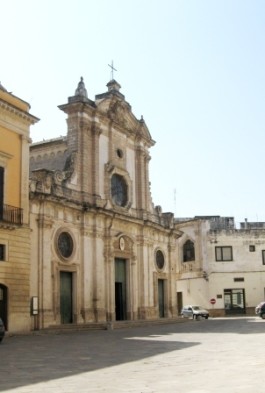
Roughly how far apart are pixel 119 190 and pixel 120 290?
19.7ft

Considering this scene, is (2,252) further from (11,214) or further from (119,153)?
(119,153)

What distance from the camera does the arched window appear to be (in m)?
47.8

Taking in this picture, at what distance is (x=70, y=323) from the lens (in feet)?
91.6

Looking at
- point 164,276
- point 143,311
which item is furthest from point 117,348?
point 164,276

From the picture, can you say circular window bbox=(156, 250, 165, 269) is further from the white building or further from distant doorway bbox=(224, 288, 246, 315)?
distant doorway bbox=(224, 288, 246, 315)

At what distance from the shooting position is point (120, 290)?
32.9 m

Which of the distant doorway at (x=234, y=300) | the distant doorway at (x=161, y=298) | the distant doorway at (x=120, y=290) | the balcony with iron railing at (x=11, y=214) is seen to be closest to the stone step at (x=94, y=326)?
the distant doorway at (x=120, y=290)

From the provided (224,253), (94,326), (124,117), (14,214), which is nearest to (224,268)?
(224,253)

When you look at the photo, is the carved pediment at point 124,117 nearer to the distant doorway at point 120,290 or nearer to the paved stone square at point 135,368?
the distant doorway at point 120,290

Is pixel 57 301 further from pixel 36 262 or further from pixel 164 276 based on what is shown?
pixel 164 276

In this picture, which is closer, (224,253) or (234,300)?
(234,300)

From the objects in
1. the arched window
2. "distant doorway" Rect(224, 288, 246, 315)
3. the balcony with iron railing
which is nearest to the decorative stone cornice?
the balcony with iron railing

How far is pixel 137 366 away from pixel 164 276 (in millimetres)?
26693

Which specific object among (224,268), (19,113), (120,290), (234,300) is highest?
(19,113)
